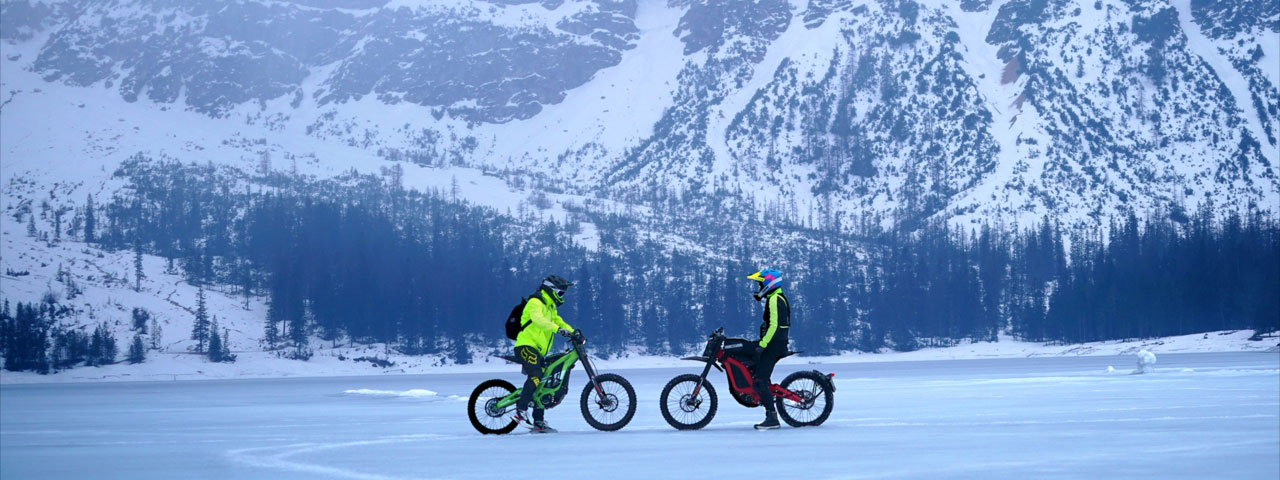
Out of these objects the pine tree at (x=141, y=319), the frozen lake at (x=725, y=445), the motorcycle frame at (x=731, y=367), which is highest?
the pine tree at (x=141, y=319)

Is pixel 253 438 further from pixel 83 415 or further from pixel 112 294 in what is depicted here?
pixel 112 294

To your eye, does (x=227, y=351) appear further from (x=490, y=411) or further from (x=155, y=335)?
(x=490, y=411)

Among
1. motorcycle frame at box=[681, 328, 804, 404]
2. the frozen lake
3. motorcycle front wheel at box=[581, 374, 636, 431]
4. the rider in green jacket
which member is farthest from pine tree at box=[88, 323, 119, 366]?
motorcycle frame at box=[681, 328, 804, 404]

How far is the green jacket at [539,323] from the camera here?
25.0m

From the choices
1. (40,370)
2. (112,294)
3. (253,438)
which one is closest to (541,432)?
(253,438)

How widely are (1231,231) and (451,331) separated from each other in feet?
348

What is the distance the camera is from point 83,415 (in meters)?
45.2

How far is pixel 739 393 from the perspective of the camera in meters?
26.4

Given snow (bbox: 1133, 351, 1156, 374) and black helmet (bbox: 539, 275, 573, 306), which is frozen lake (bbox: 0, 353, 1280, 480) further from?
snow (bbox: 1133, 351, 1156, 374)

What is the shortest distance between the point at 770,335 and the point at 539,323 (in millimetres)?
4520

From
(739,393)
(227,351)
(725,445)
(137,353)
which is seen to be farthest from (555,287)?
(227,351)

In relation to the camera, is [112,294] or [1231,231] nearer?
[1231,231]

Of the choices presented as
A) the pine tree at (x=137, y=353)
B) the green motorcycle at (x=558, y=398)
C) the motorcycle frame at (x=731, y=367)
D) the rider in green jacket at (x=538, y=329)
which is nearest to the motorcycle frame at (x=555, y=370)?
the green motorcycle at (x=558, y=398)

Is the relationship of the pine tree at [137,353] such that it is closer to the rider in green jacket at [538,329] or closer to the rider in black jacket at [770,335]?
the rider in green jacket at [538,329]
